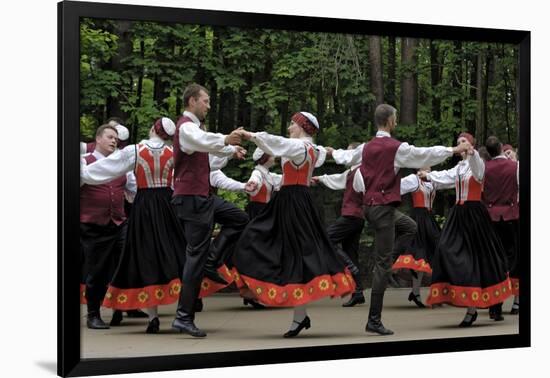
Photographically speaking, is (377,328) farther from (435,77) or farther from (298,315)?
(435,77)

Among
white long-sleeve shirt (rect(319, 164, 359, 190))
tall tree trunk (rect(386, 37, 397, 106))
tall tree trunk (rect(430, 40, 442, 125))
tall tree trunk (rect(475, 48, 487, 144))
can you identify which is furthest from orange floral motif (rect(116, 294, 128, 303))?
tall tree trunk (rect(475, 48, 487, 144))

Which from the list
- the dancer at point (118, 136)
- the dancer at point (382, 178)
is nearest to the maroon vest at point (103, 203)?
the dancer at point (118, 136)

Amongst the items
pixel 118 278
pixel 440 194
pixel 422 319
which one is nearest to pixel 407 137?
pixel 440 194

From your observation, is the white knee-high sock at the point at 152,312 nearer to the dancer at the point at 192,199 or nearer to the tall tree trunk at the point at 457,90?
the dancer at the point at 192,199

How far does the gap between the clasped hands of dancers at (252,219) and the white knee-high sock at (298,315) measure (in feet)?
0.04

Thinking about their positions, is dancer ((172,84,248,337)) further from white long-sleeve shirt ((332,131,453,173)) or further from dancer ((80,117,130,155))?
white long-sleeve shirt ((332,131,453,173))

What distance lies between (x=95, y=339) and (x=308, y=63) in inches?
114

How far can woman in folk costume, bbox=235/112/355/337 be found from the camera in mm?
10664

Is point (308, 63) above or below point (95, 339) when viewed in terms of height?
above

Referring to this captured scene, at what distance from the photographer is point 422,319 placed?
37.8 feet

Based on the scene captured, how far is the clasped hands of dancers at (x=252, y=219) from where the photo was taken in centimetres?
1049

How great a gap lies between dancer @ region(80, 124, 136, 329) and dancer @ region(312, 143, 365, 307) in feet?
5.61

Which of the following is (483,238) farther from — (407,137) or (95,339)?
(95,339)

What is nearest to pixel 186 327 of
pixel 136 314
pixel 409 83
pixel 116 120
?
pixel 136 314
